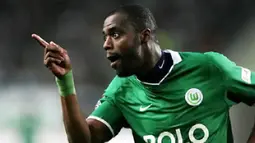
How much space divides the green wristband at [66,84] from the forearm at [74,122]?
0.06 ft

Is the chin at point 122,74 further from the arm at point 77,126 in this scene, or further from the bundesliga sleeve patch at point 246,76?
the bundesliga sleeve patch at point 246,76

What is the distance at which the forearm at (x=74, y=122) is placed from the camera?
7.06 ft

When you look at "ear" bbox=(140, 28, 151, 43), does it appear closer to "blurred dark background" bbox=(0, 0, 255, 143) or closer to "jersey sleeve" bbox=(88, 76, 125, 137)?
"jersey sleeve" bbox=(88, 76, 125, 137)

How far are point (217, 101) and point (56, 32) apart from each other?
309 centimetres

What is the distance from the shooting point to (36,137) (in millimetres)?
4500

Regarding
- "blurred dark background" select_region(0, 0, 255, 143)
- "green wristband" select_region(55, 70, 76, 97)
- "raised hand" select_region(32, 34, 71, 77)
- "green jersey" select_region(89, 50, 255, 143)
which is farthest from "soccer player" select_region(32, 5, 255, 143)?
"blurred dark background" select_region(0, 0, 255, 143)

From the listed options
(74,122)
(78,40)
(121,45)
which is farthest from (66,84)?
(78,40)

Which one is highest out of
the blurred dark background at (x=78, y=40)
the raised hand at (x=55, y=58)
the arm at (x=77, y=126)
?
the blurred dark background at (x=78, y=40)

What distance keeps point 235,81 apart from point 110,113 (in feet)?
1.82

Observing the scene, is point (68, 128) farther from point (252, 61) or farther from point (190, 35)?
point (190, 35)

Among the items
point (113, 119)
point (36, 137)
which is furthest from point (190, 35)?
point (113, 119)

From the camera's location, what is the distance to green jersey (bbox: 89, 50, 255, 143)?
2.31 metres

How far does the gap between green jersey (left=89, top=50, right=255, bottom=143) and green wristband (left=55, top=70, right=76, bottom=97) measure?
0.32 meters

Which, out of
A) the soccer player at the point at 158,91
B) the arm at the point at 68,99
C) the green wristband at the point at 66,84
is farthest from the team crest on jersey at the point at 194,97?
the green wristband at the point at 66,84
